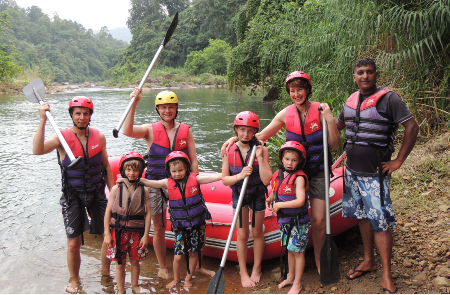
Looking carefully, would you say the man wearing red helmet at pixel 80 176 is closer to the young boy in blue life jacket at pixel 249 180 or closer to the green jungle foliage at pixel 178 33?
the young boy in blue life jacket at pixel 249 180

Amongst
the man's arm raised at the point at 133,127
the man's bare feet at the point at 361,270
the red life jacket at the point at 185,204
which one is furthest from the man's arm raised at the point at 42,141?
the man's bare feet at the point at 361,270

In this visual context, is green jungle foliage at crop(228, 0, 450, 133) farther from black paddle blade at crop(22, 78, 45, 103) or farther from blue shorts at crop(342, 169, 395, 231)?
black paddle blade at crop(22, 78, 45, 103)

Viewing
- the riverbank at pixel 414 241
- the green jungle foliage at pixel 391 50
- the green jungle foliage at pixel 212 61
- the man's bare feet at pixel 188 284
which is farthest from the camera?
the green jungle foliage at pixel 212 61

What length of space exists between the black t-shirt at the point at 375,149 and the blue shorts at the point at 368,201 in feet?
0.23

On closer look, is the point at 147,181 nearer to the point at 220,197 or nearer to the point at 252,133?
the point at 252,133

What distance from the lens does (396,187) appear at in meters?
4.35

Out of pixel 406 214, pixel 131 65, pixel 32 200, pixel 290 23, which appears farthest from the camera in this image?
pixel 131 65

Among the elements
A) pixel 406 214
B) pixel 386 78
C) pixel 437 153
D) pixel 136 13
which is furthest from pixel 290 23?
pixel 136 13

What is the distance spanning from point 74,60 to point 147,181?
3088 inches

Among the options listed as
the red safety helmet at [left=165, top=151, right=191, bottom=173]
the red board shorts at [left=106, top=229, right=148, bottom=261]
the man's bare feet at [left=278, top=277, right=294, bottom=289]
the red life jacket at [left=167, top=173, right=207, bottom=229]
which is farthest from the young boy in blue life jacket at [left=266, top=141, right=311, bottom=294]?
the red board shorts at [left=106, top=229, right=148, bottom=261]

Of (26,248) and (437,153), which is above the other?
(437,153)

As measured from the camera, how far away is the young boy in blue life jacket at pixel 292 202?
9.73 feet

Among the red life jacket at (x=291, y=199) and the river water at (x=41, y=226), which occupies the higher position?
the red life jacket at (x=291, y=199)

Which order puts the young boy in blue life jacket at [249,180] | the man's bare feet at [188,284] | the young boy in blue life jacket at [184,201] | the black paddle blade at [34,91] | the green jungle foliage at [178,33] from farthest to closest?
the green jungle foliage at [178,33]
the black paddle blade at [34,91]
the man's bare feet at [188,284]
the young boy in blue life jacket at [184,201]
the young boy in blue life jacket at [249,180]
